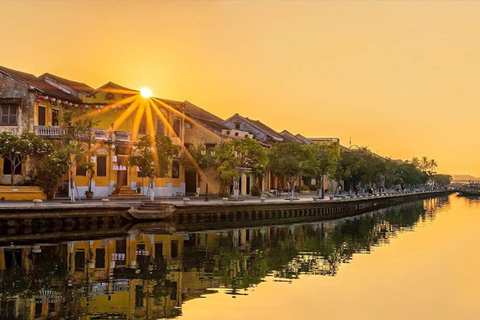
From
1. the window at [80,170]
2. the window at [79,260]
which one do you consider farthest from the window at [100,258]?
the window at [80,170]

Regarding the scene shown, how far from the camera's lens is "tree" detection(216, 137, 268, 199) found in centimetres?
6331

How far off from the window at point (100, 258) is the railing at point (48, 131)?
21.5 m

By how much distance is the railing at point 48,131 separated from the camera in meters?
52.9

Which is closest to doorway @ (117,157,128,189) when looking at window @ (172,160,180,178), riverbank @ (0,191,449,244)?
riverbank @ (0,191,449,244)

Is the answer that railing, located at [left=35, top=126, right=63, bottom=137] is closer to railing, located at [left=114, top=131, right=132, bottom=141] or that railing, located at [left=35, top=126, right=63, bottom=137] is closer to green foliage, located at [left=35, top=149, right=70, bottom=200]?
green foliage, located at [left=35, top=149, right=70, bottom=200]

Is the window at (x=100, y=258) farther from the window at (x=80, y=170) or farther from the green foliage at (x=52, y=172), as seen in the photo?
the window at (x=80, y=170)

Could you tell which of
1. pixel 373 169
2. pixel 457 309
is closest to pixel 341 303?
pixel 457 309

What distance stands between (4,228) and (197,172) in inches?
1215

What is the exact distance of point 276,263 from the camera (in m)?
32.1

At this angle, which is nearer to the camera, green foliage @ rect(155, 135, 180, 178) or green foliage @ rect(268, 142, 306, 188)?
green foliage @ rect(155, 135, 180, 178)

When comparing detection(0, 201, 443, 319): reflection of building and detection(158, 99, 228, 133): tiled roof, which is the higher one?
detection(158, 99, 228, 133): tiled roof

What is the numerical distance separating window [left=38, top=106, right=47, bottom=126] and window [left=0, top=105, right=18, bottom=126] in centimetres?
191

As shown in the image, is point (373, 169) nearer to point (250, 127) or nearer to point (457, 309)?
point (250, 127)

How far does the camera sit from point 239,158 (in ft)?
212
